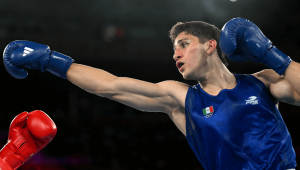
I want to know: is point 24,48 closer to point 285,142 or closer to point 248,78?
point 248,78

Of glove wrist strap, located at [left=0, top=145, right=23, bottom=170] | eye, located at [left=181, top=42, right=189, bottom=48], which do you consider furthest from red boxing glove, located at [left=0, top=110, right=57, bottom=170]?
eye, located at [left=181, top=42, right=189, bottom=48]

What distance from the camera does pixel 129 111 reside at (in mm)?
5930

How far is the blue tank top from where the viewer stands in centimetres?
171

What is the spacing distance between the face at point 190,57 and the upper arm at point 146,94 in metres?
0.13

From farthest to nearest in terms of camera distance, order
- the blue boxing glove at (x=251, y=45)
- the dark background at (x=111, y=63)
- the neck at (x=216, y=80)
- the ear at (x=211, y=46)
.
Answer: the dark background at (x=111, y=63), the ear at (x=211, y=46), the neck at (x=216, y=80), the blue boxing glove at (x=251, y=45)

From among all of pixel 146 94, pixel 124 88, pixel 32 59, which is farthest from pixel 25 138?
pixel 146 94

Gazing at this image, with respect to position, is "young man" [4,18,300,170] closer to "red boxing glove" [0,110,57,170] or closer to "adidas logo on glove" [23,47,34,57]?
"adidas logo on glove" [23,47,34,57]

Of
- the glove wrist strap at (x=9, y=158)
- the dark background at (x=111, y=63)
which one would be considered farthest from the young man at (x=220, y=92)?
the dark background at (x=111, y=63)

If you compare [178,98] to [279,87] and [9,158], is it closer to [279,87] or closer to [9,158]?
[279,87]

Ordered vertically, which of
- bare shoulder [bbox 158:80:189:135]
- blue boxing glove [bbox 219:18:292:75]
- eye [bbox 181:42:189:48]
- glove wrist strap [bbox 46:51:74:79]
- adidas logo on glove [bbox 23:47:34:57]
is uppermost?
adidas logo on glove [bbox 23:47:34:57]

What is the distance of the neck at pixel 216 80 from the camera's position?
1.95 metres

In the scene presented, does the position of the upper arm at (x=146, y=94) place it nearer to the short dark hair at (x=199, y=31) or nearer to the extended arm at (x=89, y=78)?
the extended arm at (x=89, y=78)

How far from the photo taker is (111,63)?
580cm

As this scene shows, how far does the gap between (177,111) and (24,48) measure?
1.22 metres
